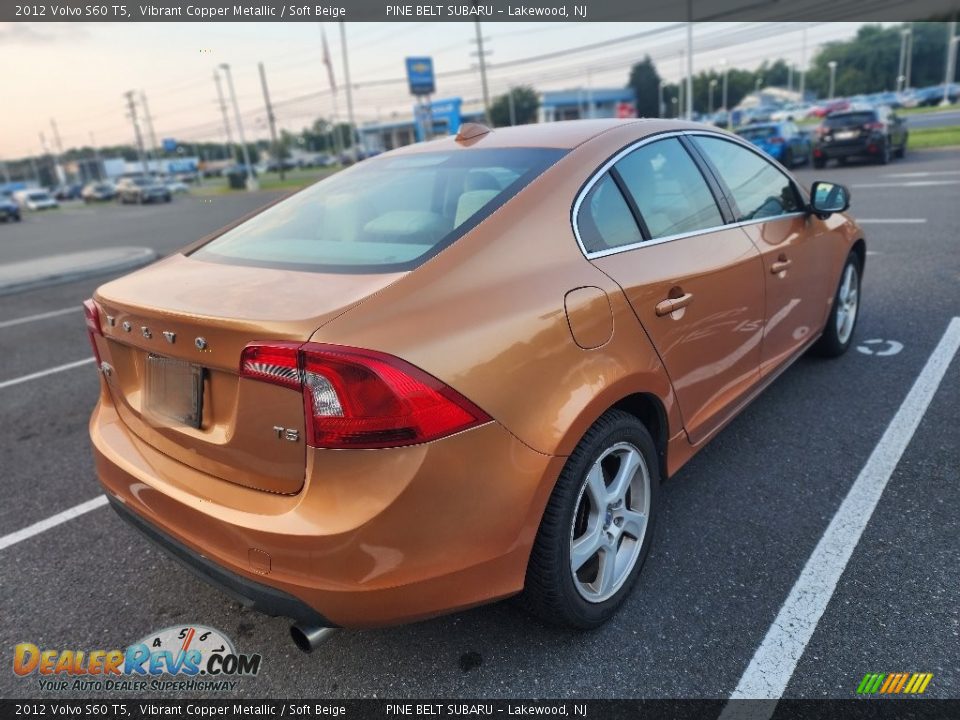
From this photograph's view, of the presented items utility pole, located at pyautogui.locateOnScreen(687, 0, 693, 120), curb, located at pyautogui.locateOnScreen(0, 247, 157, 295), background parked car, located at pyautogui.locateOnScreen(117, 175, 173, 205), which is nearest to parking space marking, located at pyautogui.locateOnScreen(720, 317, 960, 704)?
curb, located at pyautogui.locateOnScreen(0, 247, 157, 295)

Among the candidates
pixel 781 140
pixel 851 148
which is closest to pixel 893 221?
pixel 851 148

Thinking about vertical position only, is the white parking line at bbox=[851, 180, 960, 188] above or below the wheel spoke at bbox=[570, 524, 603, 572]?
below

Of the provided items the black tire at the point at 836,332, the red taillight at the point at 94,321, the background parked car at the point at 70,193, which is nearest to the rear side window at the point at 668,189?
the black tire at the point at 836,332

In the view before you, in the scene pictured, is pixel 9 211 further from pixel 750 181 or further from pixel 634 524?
pixel 634 524

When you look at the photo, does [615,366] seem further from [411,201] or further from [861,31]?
[861,31]

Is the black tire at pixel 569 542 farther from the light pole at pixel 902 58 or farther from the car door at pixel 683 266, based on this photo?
the light pole at pixel 902 58

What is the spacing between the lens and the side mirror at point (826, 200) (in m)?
3.76

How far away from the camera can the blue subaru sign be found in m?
47.1

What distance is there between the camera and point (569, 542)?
6.81 ft

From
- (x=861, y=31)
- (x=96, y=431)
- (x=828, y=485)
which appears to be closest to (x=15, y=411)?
(x=96, y=431)

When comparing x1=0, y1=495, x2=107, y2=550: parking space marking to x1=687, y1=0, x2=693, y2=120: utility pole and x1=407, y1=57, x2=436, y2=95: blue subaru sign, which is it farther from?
x1=407, y1=57, x2=436, y2=95: blue subaru sign

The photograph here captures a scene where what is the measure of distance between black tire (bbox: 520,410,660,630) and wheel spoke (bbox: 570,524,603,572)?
0.06m

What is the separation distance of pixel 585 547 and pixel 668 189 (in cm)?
152

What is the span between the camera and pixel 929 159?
17.5 metres
